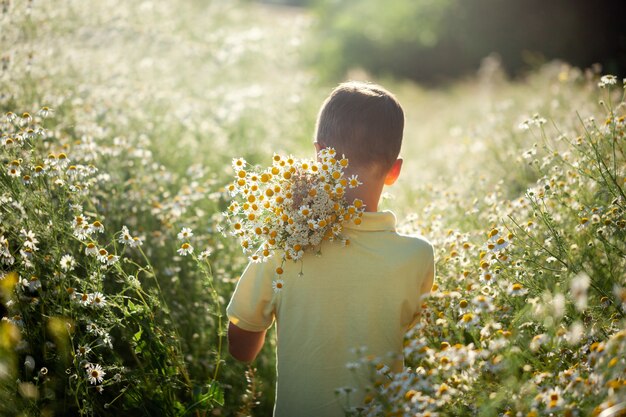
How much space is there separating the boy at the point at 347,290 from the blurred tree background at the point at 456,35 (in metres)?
12.1

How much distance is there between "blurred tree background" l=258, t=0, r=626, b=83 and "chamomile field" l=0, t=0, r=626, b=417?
818 cm

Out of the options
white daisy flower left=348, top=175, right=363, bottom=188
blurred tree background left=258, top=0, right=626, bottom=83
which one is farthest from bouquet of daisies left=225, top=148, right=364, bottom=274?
blurred tree background left=258, top=0, right=626, bottom=83

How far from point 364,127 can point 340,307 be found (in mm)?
656

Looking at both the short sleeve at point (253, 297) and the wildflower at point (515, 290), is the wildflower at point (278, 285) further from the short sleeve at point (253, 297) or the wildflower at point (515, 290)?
the wildflower at point (515, 290)

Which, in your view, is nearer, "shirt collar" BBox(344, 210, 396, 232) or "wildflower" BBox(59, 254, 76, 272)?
"shirt collar" BBox(344, 210, 396, 232)

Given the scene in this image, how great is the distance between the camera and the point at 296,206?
2275 mm

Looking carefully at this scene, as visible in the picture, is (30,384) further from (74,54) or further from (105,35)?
(105,35)

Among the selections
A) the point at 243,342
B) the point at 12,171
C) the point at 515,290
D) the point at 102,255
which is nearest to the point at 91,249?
the point at 102,255

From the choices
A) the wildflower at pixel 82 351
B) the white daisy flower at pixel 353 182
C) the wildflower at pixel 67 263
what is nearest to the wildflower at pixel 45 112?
the wildflower at pixel 67 263

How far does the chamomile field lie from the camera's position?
2.09 metres

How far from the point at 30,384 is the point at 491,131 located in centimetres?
487

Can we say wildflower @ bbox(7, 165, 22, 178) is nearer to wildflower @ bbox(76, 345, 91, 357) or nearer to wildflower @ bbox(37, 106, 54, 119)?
wildflower @ bbox(37, 106, 54, 119)

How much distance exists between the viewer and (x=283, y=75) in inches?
372

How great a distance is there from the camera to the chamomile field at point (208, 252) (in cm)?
209
